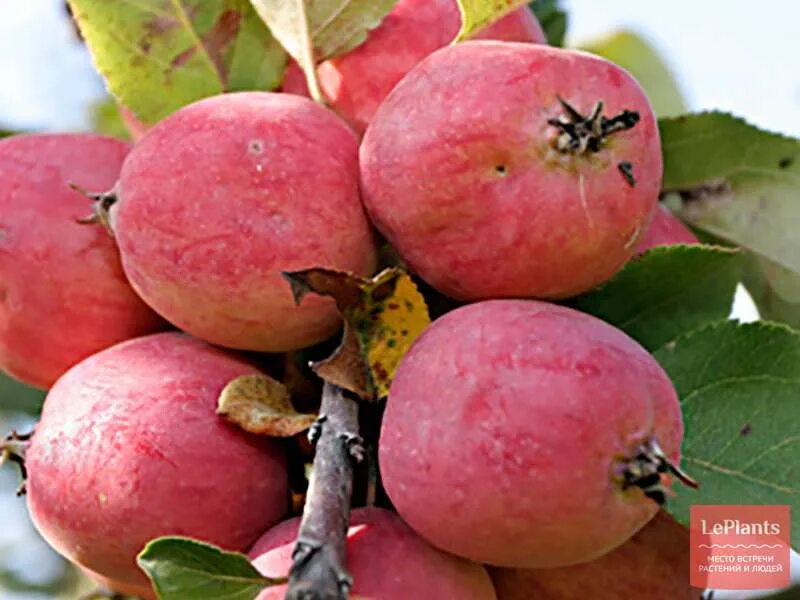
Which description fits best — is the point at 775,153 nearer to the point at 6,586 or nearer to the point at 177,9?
the point at 177,9

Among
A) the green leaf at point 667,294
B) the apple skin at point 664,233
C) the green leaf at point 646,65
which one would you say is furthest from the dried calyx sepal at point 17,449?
the green leaf at point 646,65

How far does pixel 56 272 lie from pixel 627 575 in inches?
26.1

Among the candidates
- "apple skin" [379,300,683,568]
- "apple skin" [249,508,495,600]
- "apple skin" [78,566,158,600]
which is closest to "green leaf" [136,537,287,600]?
"apple skin" [249,508,495,600]

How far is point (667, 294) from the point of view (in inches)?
53.3

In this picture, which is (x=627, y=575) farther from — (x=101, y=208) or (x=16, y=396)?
(x=16, y=396)

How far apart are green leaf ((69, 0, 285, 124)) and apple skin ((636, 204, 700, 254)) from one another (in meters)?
0.51

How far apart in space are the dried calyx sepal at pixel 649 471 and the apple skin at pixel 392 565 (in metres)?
0.18

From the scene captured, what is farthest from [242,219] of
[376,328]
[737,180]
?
[737,180]

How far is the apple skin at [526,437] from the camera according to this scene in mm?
1005

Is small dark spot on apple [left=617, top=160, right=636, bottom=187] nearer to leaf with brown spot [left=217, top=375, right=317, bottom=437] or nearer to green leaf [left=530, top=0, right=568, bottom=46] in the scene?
leaf with brown spot [left=217, top=375, right=317, bottom=437]

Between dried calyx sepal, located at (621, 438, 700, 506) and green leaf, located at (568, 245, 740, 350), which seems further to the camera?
green leaf, located at (568, 245, 740, 350)

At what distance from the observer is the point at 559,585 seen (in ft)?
3.96

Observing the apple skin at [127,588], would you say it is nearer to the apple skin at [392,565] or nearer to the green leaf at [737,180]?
the apple skin at [392,565]

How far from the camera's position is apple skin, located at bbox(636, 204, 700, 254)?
140cm
